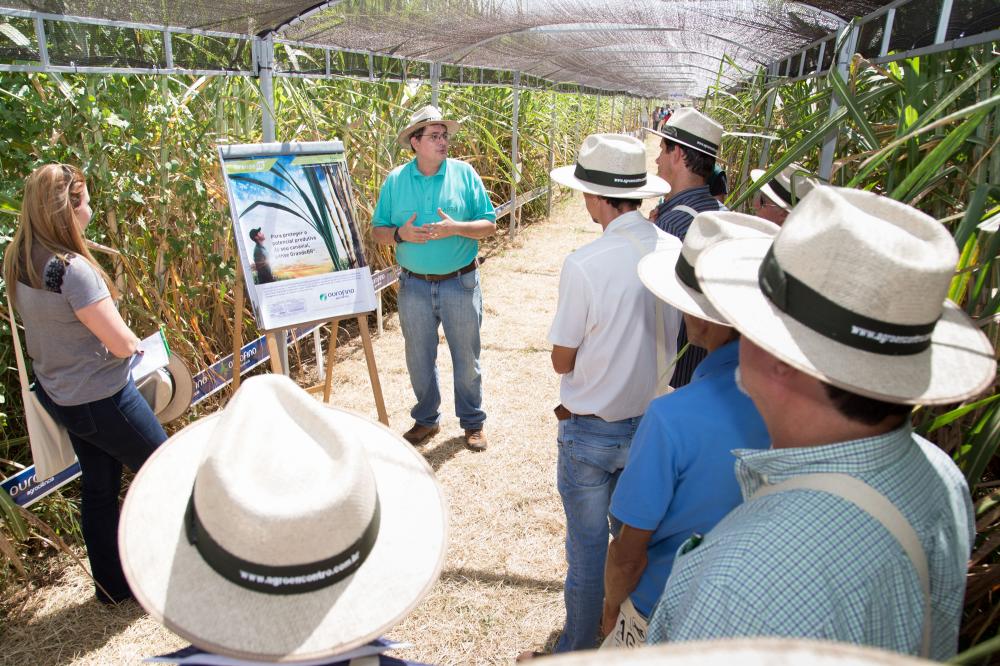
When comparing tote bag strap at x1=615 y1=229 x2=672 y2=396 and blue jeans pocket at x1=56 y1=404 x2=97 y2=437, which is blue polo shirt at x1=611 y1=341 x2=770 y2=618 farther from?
blue jeans pocket at x1=56 y1=404 x2=97 y2=437

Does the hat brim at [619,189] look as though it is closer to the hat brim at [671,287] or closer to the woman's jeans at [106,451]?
the hat brim at [671,287]

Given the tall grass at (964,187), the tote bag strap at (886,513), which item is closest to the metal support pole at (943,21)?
the tall grass at (964,187)

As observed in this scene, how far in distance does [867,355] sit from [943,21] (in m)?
1.67

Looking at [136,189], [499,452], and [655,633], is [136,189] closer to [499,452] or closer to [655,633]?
[499,452]

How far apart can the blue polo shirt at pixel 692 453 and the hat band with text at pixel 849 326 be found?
0.51 meters

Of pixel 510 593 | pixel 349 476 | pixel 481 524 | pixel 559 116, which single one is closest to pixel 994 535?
pixel 349 476

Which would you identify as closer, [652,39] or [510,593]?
[510,593]

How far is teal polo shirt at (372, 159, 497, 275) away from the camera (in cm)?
338

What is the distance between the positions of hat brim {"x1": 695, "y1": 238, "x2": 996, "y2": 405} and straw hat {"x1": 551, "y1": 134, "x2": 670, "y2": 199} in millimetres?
1269

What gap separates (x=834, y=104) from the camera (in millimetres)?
2512

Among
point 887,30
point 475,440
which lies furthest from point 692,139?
point 475,440

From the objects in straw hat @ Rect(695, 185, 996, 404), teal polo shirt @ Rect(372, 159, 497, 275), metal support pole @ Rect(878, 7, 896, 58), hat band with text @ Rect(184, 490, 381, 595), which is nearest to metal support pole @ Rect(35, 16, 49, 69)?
teal polo shirt @ Rect(372, 159, 497, 275)

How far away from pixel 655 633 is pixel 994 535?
0.85 metres

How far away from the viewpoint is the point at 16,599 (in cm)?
257
